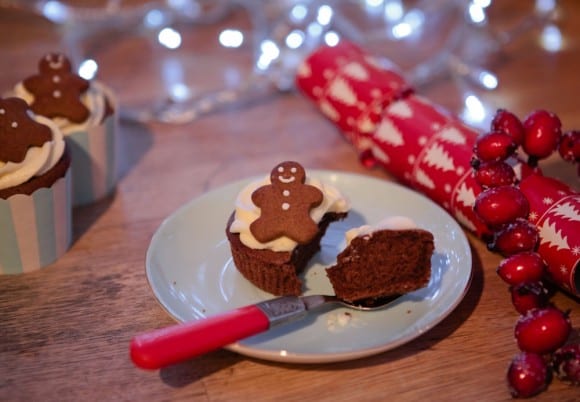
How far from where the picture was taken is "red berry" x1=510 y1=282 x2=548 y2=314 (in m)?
1.10

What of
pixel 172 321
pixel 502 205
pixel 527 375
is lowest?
pixel 172 321

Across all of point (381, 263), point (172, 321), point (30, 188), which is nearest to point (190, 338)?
point (172, 321)

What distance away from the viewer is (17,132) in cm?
125

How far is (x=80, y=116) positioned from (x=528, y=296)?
2.97 ft

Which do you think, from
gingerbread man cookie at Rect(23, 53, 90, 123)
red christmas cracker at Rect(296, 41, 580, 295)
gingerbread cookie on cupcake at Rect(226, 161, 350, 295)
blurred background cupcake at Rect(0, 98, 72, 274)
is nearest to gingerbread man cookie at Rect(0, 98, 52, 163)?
blurred background cupcake at Rect(0, 98, 72, 274)

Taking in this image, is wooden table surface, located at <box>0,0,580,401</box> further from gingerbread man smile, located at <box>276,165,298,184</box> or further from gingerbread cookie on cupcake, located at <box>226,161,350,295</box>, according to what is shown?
gingerbread man smile, located at <box>276,165,298,184</box>

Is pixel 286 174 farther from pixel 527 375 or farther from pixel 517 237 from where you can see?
pixel 527 375

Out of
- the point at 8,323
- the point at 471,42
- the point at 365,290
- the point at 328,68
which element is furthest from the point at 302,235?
the point at 471,42

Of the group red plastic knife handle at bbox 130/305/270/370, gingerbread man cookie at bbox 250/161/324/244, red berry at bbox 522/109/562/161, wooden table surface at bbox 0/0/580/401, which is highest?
red berry at bbox 522/109/562/161

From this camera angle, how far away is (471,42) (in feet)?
7.11

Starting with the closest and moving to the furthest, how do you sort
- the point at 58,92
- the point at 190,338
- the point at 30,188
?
the point at 190,338
the point at 30,188
the point at 58,92

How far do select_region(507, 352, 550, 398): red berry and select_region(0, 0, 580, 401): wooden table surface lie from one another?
0.03m

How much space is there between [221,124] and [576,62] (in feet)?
3.43

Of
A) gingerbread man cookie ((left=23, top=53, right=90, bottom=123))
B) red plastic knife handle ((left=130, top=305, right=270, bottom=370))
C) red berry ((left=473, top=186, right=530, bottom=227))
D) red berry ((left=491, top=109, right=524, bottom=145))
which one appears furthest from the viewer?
gingerbread man cookie ((left=23, top=53, right=90, bottom=123))
